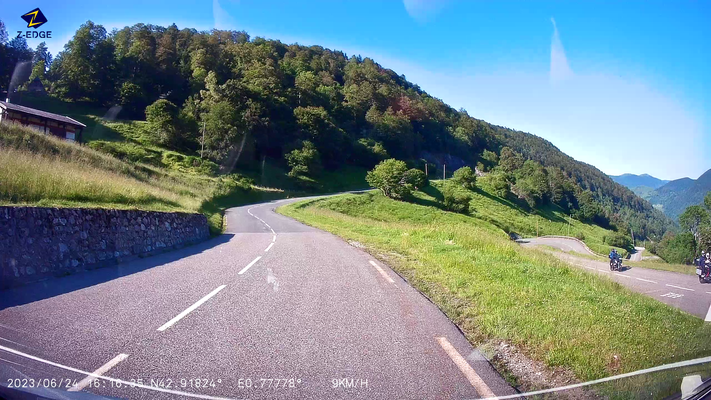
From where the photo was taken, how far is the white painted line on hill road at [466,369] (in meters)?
3.56

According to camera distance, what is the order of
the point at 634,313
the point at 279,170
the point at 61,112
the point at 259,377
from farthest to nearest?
the point at 279,170 < the point at 61,112 < the point at 634,313 < the point at 259,377

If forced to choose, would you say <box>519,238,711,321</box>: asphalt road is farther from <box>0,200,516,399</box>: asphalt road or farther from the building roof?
the building roof

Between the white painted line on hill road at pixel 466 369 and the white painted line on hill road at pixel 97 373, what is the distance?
3.33 meters

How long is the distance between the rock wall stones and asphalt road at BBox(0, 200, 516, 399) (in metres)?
0.54

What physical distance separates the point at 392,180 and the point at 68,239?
54.8m

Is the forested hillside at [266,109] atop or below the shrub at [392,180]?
atop

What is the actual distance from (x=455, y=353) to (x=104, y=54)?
282 feet

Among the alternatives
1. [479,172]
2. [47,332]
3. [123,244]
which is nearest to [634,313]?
[47,332]

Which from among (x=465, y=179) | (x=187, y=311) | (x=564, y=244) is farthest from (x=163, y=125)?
(x=187, y=311)

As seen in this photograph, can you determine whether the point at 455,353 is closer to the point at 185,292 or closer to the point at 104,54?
the point at 185,292

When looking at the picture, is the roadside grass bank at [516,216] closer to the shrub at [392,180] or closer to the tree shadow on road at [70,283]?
the shrub at [392,180]

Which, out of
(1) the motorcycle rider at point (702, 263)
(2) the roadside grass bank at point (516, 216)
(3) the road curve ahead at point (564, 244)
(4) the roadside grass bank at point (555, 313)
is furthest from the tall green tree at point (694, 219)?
(2) the roadside grass bank at point (516, 216)

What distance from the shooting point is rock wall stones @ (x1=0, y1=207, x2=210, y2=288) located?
7406 mm

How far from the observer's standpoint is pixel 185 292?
7.25 meters
